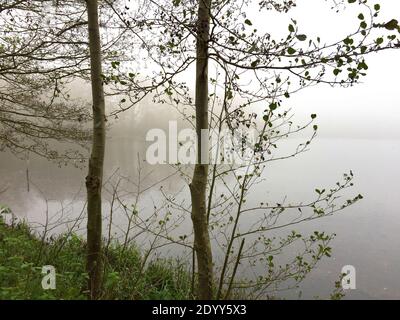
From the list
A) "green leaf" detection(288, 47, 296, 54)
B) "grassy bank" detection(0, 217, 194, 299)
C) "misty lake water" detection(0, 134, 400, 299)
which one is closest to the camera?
"green leaf" detection(288, 47, 296, 54)

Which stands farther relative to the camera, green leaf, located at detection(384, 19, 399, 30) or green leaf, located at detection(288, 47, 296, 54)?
green leaf, located at detection(288, 47, 296, 54)

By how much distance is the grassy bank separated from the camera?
11.8 feet

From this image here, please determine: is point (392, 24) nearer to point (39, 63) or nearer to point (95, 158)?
point (95, 158)

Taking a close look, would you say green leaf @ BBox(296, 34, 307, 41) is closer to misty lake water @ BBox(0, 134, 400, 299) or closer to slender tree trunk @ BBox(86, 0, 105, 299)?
slender tree trunk @ BBox(86, 0, 105, 299)

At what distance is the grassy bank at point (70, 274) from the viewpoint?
3598 millimetres

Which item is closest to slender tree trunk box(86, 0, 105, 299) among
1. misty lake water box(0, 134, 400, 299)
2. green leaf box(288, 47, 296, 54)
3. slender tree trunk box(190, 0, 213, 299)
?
misty lake water box(0, 134, 400, 299)

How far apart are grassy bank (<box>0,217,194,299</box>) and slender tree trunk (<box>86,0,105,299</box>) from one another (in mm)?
158

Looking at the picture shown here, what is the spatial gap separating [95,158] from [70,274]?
1917 mm

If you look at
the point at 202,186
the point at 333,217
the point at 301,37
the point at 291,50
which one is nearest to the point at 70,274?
the point at 202,186

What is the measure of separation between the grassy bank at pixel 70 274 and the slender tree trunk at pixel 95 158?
6.2 inches

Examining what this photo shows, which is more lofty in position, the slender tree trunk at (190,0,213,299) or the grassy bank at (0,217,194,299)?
the slender tree trunk at (190,0,213,299)

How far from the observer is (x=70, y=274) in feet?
16.4

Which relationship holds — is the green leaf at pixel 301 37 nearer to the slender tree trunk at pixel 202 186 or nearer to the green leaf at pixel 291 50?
the green leaf at pixel 291 50

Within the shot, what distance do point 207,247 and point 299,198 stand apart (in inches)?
658
